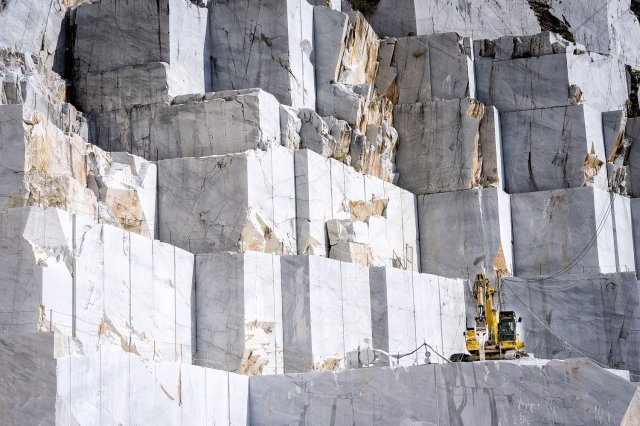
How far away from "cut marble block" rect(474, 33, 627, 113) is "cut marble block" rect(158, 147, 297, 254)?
1407 centimetres

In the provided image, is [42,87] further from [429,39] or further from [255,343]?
[429,39]

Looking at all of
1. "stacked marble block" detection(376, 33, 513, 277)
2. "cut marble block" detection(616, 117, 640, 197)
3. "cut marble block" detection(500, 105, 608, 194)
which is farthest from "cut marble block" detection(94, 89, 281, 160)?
"cut marble block" detection(616, 117, 640, 197)

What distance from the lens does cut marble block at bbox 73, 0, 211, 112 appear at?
45188 millimetres

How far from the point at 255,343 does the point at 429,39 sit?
1759 cm

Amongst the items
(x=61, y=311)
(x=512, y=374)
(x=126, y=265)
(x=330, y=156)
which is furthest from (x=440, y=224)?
(x=61, y=311)

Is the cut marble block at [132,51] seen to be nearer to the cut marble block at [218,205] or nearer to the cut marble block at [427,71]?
the cut marble block at [218,205]

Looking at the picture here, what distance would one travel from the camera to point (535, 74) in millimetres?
53312

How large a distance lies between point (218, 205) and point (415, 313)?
7.91 m

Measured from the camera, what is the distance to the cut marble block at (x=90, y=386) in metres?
30.7

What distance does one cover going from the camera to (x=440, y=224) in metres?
51.1

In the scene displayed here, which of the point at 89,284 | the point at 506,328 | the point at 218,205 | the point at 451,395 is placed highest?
the point at 218,205

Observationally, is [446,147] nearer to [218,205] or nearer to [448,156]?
[448,156]

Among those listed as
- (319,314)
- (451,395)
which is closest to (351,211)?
(319,314)

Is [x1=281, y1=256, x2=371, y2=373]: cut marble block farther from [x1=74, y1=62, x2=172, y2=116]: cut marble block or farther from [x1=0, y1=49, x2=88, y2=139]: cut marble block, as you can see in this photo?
[x1=0, y1=49, x2=88, y2=139]: cut marble block
